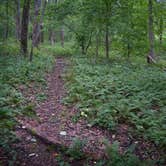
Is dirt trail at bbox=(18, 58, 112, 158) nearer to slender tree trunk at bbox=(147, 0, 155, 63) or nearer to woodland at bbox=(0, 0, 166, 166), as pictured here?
woodland at bbox=(0, 0, 166, 166)

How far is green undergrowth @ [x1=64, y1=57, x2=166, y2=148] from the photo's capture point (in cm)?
668

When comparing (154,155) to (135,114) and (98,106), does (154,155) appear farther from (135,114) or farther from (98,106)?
(98,106)

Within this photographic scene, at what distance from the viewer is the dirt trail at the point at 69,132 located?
19.2 feet

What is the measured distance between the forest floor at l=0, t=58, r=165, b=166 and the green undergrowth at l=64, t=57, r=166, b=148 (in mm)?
250

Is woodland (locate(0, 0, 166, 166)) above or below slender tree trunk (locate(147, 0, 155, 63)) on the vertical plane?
below

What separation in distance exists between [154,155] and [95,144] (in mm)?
1321

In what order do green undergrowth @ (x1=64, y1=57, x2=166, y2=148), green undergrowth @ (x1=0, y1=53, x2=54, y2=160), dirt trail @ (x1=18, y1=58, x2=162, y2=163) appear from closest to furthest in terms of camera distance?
dirt trail @ (x1=18, y1=58, x2=162, y2=163) → green undergrowth @ (x1=0, y1=53, x2=54, y2=160) → green undergrowth @ (x1=64, y1=57, x2=166, y2=148)

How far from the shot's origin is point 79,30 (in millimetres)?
22734

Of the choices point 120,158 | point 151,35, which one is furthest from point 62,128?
point 151,35

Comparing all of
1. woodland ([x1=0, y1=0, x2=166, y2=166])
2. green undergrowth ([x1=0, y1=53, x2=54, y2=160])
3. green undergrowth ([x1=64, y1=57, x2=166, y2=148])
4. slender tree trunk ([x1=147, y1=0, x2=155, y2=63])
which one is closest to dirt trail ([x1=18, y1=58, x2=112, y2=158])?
woodland ([x1=0, y1=0, x2=166, y2=166])

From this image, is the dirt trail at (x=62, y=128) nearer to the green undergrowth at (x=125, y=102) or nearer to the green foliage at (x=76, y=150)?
the green foliage at (x=76, y=150)

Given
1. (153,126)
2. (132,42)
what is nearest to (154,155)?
(153,126)

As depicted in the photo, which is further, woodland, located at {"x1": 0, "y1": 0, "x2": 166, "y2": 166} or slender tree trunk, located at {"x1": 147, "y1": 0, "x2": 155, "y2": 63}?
slender tree trunk, located at {"x1": 147, "y1": 0, "x2": 155, "y2": 63}

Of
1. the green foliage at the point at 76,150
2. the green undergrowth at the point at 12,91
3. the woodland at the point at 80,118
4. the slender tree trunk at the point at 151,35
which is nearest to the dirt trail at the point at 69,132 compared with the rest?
the woodland at the point at 80,118
